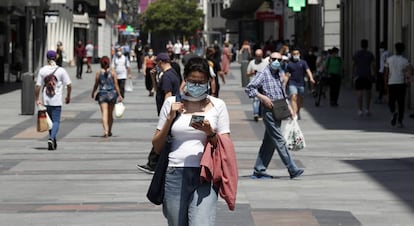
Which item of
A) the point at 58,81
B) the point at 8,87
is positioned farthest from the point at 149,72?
the point at 58,81

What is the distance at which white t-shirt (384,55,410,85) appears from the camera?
24.9 m

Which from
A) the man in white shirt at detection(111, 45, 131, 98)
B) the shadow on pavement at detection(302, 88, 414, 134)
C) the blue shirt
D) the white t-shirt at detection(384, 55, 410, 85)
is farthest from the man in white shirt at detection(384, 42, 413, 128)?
the man in white shirt at detection(111, 45, 131, 98)

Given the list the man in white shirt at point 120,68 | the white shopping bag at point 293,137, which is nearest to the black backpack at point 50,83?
the white shopping bag at point 293,137

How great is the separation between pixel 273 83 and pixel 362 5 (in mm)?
26702

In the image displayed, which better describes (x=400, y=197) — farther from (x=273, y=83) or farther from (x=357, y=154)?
(x=357, y=154)

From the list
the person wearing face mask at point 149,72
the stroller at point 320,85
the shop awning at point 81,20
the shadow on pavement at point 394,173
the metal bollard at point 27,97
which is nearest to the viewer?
the shadow on pavement at point 394,173

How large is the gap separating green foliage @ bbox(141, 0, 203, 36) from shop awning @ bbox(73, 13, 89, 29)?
173 ft

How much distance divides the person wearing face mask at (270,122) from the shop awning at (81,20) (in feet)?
208

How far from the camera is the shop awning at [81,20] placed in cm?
7909

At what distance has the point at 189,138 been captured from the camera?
27.2 ft

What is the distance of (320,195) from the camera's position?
14.1 metres

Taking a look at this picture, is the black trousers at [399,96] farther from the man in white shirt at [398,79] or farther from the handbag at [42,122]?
the handbag at [42,122]

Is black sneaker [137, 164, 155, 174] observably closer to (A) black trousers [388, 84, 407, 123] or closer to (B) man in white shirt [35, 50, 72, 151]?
(B) man in white shirt [35, 50, 72, 151]

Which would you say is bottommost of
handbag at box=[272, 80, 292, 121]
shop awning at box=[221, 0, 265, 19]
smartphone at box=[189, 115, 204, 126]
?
handbag at box=[272, 80, 292, 121]
